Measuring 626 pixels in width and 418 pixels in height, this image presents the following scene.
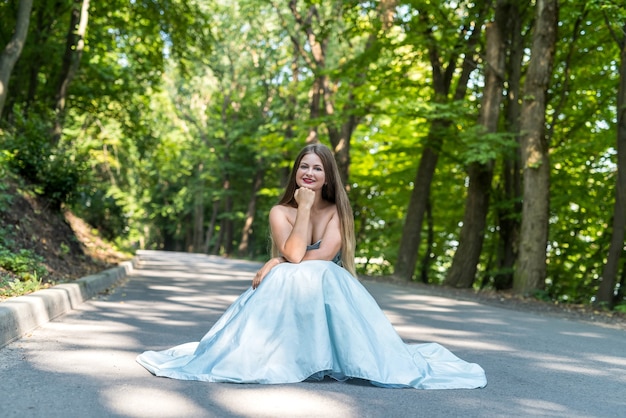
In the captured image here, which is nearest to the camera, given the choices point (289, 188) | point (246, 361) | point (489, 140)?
point (246, 361)

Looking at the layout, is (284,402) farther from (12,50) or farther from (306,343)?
(12,50)

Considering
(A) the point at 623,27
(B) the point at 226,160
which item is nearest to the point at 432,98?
(A) the point at 623,27

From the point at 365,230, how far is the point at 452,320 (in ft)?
62.1

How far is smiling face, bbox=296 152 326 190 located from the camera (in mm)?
5180

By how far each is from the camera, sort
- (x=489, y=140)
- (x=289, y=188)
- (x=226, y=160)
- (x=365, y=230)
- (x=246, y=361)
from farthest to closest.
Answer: (x=226, y=160) → (x=365, y=230) → (x=489, y=140) → (x=289, y=188) → (x=246, y=361)

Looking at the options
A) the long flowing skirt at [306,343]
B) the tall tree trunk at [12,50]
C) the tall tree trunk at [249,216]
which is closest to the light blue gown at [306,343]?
the long flowing skirt at [306,343]

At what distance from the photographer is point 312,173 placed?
5.18m

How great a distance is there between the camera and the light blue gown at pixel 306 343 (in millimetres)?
4531

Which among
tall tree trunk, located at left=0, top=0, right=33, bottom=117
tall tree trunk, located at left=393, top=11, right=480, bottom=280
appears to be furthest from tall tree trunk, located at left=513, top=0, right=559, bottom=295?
tall tree trunk, located at left=0, top=0, right=33, bottom=117

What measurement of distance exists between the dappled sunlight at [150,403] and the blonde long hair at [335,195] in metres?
1.58

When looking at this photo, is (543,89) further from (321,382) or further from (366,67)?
(321,382)

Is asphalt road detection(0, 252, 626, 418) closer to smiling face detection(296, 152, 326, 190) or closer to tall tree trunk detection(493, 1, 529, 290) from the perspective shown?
smiling face detection(296, 152, 326, 190)

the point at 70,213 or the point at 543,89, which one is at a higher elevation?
the point at 543,89

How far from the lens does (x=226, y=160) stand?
129ft
